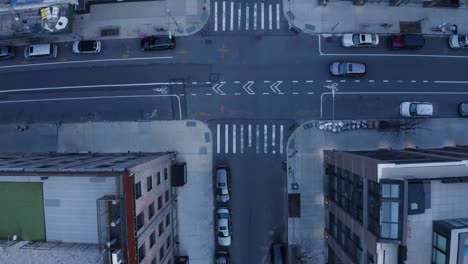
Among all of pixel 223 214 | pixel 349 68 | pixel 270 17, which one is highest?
pixel 270 17

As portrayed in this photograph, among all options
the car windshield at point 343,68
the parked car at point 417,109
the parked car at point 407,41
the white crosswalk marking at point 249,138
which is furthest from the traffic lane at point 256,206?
the parked car at point 407,41

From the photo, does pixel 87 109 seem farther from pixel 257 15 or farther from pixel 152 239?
pixel 257 15

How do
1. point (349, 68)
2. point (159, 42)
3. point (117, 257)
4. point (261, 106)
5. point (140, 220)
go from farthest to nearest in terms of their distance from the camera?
point (261, 106), point (159, 42), point (349, 68), point (140, 220), point (117, 257)

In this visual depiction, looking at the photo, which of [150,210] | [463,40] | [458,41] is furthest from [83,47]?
[463,40]

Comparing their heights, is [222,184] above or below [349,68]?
below

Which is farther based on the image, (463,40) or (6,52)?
(6,52)

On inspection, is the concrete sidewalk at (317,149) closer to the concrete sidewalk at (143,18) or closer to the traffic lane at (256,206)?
the traffic lane at (256,206)

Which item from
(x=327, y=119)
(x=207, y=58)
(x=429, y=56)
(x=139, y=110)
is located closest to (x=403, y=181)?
(x=327, y=119)

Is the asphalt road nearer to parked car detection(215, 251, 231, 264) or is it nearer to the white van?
parked car detection(215, 251, 231, 264)
